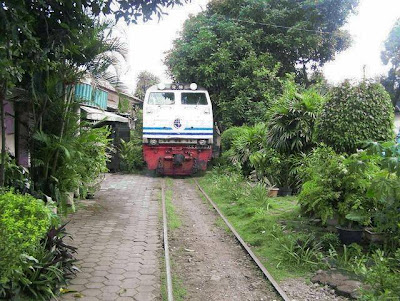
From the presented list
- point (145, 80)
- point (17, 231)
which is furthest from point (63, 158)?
point (145, 80)

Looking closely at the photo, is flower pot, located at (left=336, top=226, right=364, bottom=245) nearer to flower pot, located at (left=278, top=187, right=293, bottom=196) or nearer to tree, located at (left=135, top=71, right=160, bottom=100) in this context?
flower pot, located at (left=278, top=187, right=293, bottom=196)

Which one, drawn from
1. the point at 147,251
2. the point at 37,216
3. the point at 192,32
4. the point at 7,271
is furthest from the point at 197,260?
the point at 192,32

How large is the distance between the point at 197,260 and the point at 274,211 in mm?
2669

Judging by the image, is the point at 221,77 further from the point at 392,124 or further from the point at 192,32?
the point at 392,124

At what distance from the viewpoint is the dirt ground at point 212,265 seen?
436cm

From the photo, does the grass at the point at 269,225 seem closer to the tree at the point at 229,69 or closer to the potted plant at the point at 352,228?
the potted plant at the point at 352,228

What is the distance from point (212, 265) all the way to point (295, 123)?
17.3 ft

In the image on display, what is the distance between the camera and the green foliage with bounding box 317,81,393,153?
22.5 feet

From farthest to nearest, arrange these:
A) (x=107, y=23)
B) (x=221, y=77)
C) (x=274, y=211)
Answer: (x=221, y=77), (x=274, y=211), (x=107, y=23)

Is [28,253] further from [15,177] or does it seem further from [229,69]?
[229,69]

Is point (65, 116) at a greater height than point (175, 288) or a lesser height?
greater

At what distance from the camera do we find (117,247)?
5746 mm

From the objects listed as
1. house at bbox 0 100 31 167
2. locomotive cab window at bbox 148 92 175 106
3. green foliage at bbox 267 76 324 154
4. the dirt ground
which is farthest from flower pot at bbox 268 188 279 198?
locomotive cab window at bbox 148 92 175 106

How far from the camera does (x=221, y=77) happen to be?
15.3 m
